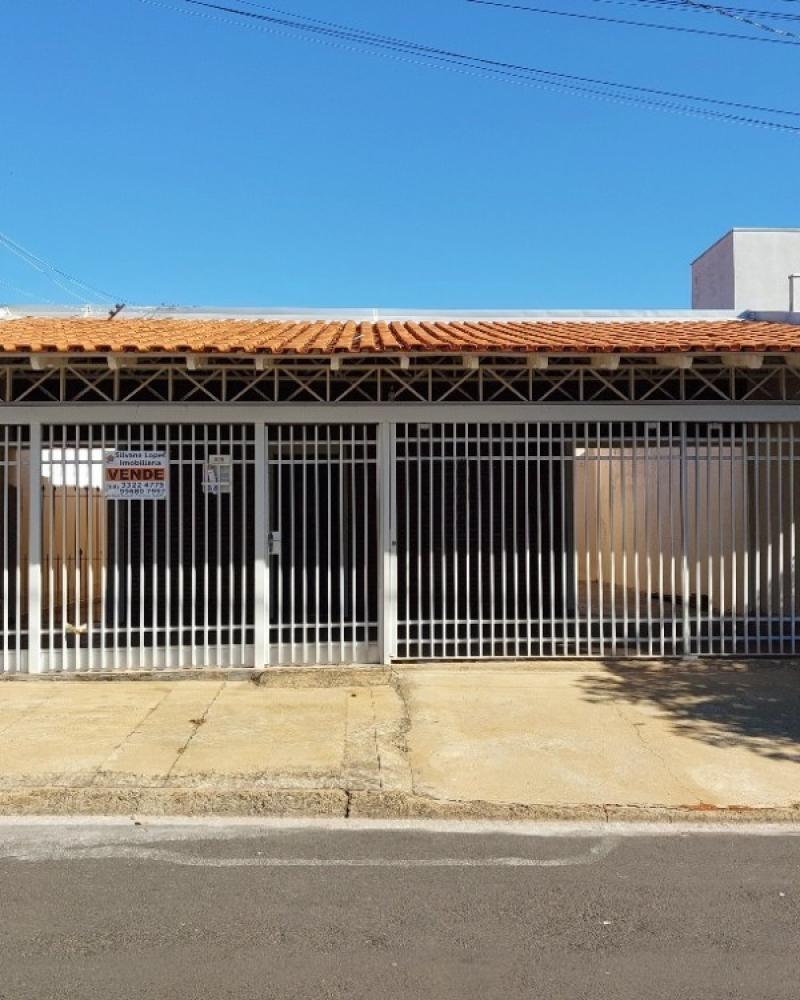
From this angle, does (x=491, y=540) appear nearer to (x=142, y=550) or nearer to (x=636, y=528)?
(x=636, y=528)

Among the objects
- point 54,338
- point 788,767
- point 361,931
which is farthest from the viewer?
point 54,338

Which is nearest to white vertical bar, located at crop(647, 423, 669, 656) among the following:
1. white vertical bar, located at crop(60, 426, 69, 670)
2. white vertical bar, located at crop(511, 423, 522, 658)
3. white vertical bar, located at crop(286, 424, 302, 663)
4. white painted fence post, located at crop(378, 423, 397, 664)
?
white vertical bar, located at crop(511, 423, 522, 658)

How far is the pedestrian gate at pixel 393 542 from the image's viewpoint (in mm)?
8023

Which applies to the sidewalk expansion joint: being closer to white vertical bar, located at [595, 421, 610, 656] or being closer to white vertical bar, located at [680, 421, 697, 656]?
white vertical bar, located at [595, 421, 610, 656]

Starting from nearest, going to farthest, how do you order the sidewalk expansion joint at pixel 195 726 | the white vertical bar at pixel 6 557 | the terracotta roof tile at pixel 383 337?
the sidewalk expansion joint at pixel 195 726 < the terracotta roof tile at pixel 383 337 < the white vertical bar at pixel 6 557

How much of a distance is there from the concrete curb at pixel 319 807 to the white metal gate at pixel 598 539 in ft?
10.7

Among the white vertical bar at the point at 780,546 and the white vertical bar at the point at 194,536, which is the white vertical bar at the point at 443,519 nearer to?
the white vertical bar at the point at 194,536

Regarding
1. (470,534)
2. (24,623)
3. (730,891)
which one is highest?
(470,534)

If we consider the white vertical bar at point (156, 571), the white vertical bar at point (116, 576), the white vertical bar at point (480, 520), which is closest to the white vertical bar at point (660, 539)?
the white vertical bar at point (480, 520)

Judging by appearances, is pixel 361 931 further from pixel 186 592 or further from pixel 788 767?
pixel 186 592

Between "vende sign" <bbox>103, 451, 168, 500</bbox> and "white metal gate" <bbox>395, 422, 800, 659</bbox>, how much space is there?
2247 mm

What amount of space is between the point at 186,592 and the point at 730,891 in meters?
5.77

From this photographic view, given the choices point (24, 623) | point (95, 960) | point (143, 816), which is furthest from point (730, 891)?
point (24, 623)

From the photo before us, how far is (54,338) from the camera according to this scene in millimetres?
8055
